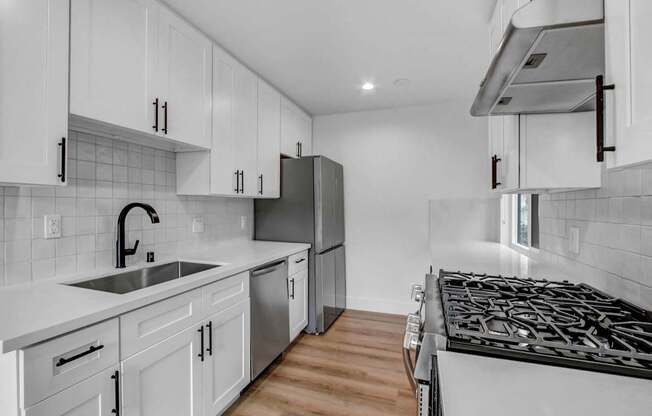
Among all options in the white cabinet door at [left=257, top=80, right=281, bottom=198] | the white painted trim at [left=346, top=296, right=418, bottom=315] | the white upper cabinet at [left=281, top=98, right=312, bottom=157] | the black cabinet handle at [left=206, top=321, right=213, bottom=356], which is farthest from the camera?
the white painted trim at [left=346, top=296, right=418, bottom=315]

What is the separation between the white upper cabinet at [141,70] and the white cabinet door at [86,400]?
1.08 meters

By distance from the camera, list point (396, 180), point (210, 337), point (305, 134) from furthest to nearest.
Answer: point (305, 134), point (396, 180), point (210, 337)

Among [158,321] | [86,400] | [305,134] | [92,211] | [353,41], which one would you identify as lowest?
[86,400]

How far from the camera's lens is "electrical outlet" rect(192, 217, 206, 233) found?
8.05 ft

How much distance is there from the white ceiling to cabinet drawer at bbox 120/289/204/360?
1.66 m

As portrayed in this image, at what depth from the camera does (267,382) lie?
222cm

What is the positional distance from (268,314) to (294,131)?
206 centimetres

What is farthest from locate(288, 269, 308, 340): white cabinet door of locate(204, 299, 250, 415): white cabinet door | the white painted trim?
the white painted trim

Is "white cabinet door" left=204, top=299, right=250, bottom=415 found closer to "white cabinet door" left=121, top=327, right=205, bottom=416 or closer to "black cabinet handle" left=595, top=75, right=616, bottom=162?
"white cabinet door" left=121, top=327, right=205, bottom=416

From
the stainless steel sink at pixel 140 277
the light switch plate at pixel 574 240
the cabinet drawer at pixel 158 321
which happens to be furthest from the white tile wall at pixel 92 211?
the light switch plate at pixel 574 240

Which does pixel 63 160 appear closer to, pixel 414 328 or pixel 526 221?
pixel 414 328

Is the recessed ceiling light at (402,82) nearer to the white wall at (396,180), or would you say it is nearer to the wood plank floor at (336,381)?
the white wall at (396,180)

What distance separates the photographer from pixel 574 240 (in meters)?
1.55

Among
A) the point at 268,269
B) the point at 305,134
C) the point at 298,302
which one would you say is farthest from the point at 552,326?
the point at 305,134
